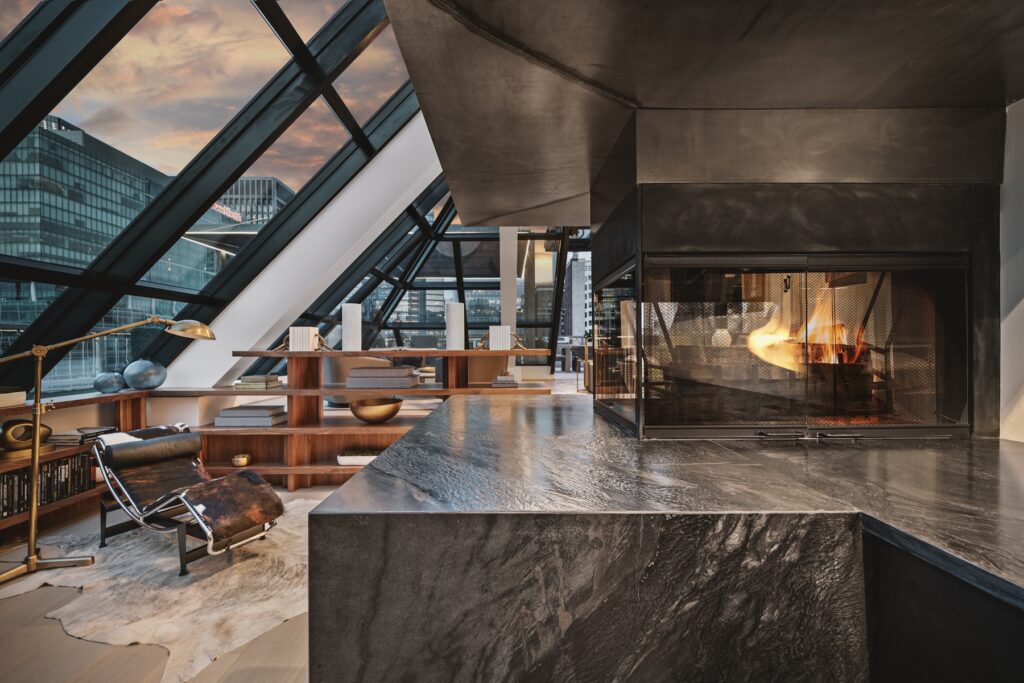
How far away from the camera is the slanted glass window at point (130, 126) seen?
7.88 ft

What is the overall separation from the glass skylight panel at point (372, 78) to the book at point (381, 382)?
2.09m

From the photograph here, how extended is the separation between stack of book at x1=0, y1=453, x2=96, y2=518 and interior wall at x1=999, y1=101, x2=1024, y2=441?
179 inches

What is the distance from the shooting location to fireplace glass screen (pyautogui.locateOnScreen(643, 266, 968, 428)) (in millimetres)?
1515

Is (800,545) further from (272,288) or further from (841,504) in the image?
(272,288)

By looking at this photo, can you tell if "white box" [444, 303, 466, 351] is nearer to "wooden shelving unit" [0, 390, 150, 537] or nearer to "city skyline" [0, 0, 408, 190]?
"city skyline" [0, 0, 408, 190]

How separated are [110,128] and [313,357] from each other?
2035 mm

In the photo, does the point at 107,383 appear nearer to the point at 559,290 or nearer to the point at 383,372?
the point at 383,372

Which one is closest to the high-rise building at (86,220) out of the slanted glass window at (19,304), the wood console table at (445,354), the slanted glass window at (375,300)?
the slanted glass window at (19,304)

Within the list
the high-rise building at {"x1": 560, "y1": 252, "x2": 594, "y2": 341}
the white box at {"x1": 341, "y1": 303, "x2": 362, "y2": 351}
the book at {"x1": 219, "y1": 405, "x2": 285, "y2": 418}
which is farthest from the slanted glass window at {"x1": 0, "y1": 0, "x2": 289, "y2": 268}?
the high-rise building at {"x1": 560, "y1": 252, "x2": 594, "y2": 341}

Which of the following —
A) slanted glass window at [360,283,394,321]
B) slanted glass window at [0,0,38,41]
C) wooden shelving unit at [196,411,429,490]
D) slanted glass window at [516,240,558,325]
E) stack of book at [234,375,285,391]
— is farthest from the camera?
slanted glass window at [516,240,558,325]

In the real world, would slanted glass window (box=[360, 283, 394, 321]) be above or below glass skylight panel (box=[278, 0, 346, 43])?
below

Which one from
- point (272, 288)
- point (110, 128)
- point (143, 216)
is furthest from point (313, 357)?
point (110, 128)

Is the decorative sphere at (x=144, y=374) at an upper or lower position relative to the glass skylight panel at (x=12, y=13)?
lower

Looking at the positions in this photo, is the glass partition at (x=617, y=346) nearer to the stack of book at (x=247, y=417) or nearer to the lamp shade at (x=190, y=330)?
the lamp shade at (x=190, y=330)
